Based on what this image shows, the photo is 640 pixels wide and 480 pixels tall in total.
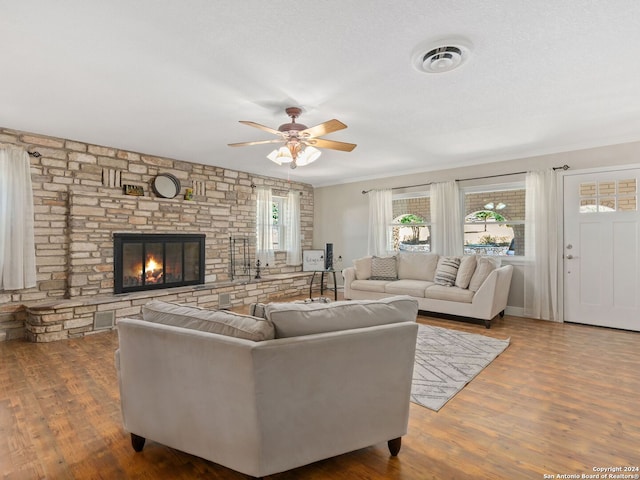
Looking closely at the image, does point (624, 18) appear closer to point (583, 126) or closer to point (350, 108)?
point (350, 108)

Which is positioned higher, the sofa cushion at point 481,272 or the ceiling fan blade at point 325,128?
the ceiling fan blade at point 325,128

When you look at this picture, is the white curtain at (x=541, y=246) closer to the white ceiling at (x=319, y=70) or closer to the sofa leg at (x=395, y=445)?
the white ceiling at (x=319, y=70)

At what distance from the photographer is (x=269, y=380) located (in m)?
1.44

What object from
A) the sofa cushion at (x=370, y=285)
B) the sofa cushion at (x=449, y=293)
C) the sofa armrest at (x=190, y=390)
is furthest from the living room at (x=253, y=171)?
the sofa cushion at (x=370, y=285)

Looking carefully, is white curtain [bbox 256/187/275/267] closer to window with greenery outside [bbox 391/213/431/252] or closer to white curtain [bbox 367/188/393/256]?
white curtain [bbox 367/188/393/256]

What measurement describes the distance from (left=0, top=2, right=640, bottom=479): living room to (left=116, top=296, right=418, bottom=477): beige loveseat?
0.22 metres

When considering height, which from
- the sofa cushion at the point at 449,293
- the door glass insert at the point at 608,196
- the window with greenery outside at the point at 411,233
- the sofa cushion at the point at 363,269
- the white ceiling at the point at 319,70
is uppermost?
the white ceiling at the point at 319,70

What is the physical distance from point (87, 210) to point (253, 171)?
268cm

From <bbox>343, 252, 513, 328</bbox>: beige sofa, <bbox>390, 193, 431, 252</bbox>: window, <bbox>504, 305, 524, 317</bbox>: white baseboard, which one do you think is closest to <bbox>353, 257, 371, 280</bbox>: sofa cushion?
<bbox>343, 252, 513, 328</bbox>: beige sofa

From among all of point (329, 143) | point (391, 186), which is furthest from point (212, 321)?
point (391, 186)

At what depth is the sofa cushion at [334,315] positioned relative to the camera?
1.58 m

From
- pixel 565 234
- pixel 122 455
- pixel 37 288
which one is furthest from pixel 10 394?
pixel 565 234

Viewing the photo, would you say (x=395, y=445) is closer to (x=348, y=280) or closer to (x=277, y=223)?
(x=348, y=280)

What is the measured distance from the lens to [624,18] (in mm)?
1845
